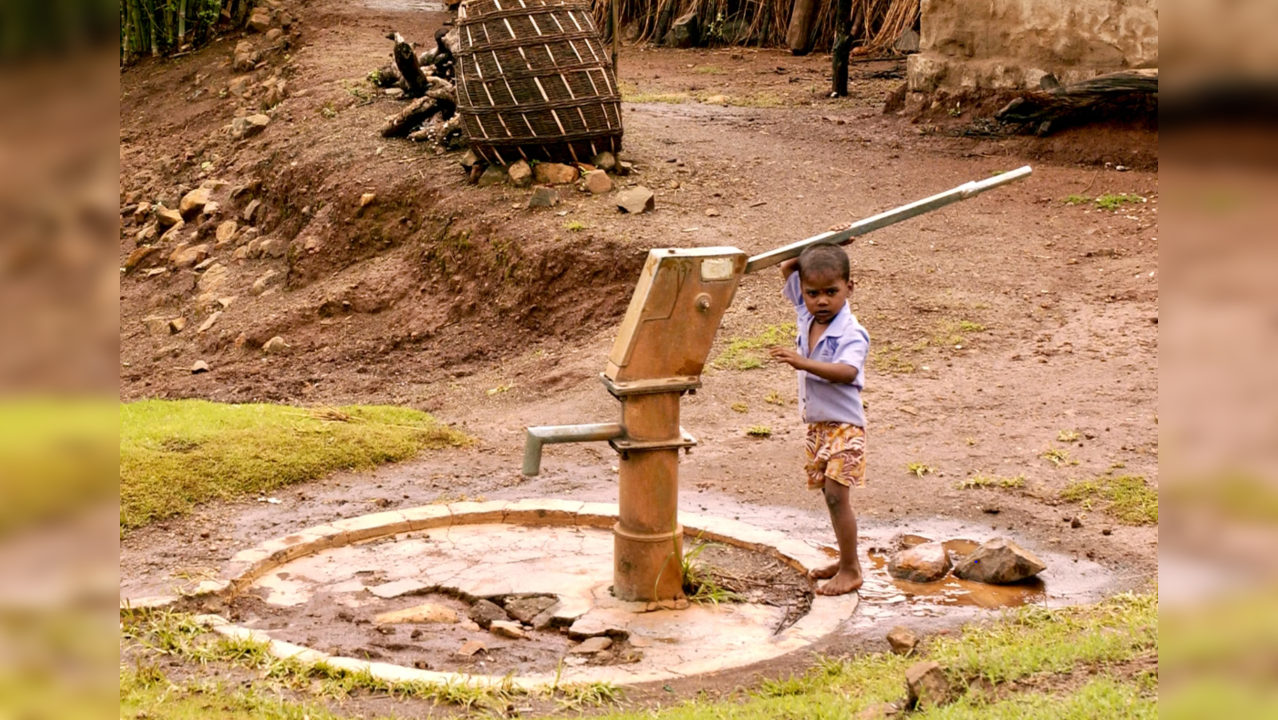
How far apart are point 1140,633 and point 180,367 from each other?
8.62 meters

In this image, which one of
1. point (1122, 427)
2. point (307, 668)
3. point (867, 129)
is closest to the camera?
point (307, 668)

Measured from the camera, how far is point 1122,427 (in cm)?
644

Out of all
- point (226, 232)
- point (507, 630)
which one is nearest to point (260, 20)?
point (226, 232)

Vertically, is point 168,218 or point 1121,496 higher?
point 1121,496

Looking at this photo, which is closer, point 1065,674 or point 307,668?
point 1065,674

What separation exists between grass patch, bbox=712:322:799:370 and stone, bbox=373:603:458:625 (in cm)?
362

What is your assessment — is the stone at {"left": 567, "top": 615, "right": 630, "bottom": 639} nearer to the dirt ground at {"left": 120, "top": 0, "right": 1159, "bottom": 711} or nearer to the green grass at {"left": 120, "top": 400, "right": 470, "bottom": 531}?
the dirt ground at {"left": 120, "top": 0, "right": 1159, "bottom": 711}

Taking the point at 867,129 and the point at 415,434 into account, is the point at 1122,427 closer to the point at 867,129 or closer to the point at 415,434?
the point at 415,434

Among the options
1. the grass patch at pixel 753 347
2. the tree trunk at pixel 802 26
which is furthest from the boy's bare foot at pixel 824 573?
the tree trunk at pixel 802 26

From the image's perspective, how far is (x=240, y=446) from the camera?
6.20 meters

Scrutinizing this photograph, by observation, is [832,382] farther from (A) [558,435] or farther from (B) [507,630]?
(B) [507,630]

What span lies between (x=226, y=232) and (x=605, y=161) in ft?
15.0
